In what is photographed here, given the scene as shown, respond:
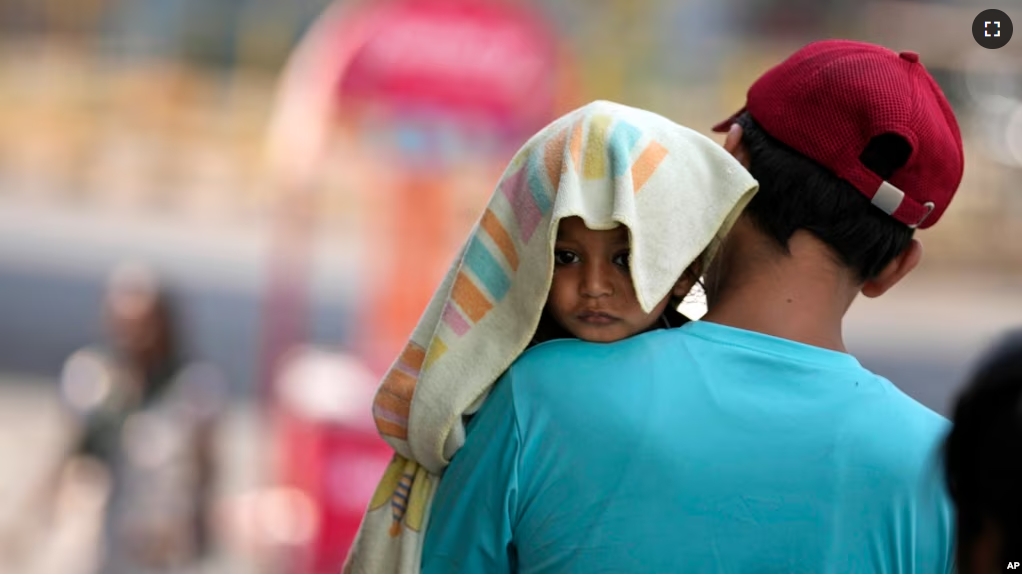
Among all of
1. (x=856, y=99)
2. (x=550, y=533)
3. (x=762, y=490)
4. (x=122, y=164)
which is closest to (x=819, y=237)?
(x=856, y=99)

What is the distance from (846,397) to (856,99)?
1.06ft

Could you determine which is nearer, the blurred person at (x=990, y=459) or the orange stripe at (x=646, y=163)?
the blurred person at (x=990, y=459)

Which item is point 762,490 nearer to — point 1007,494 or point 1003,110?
point 1007,494

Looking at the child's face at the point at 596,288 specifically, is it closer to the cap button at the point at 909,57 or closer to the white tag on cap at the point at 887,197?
the white tag on cap at the point at 887,197

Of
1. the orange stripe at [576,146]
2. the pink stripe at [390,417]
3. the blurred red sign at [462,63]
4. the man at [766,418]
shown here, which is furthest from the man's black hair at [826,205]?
the blurred red sign at [462,63]

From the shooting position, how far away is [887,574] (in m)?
1.48

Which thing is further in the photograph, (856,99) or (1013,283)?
(1013,283)

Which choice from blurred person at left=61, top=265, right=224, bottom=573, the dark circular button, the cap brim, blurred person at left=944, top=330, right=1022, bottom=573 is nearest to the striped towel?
the cap brim

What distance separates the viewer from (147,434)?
503cm

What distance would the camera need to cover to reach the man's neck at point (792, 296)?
5.15 feet

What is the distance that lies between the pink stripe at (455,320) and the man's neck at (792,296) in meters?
0.26

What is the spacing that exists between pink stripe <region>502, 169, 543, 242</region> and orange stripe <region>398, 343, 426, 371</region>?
0.19 meters

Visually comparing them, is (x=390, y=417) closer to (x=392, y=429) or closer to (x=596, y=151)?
(x=392, y=429)

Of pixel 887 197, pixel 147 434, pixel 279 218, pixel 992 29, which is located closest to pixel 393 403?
pixel 887 197
